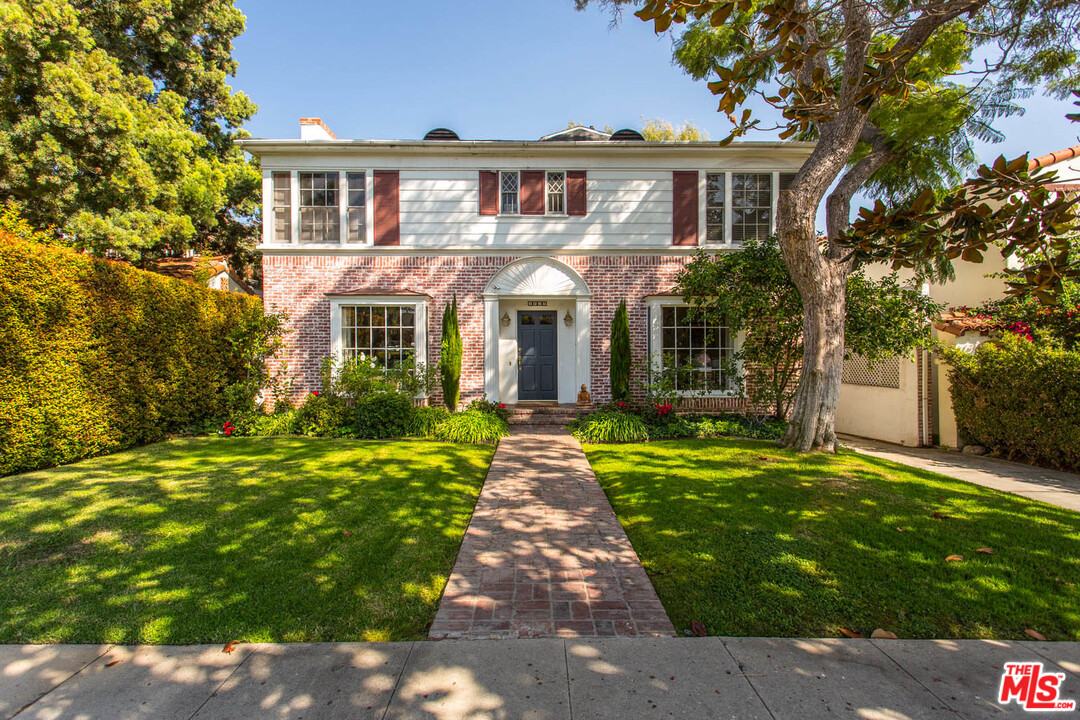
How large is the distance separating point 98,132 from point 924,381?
18.4 metres

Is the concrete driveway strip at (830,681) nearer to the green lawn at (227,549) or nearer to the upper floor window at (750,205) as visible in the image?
the green lawn at (227,549)

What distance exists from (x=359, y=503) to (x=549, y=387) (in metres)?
6.74

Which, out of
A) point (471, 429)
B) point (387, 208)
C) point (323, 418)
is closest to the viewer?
point (471, 429)

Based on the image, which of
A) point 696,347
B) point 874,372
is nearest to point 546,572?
point 696,347

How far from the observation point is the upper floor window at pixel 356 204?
36.1 feet

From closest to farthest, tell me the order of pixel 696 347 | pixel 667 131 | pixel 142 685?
1. pixel 142 685
2. pixel 696 347
3. pixel 667 131

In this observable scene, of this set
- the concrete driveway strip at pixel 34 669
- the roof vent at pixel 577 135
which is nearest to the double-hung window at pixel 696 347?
the roof vent at pixel 577 135

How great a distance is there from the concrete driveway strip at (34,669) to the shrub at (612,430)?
7.12 meters

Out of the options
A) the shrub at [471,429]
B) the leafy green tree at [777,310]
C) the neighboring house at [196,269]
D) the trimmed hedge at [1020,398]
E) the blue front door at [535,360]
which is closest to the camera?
the trimmed hedge at [1020,398]

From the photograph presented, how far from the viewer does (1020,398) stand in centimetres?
744

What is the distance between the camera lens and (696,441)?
8.71 m

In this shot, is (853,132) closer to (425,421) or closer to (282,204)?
(425,421)

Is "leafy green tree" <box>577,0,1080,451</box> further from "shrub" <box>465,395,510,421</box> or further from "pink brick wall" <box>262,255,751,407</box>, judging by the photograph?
"shrub" <box>465,395,510,421</box>

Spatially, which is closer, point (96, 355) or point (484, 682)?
point (484, 682)
